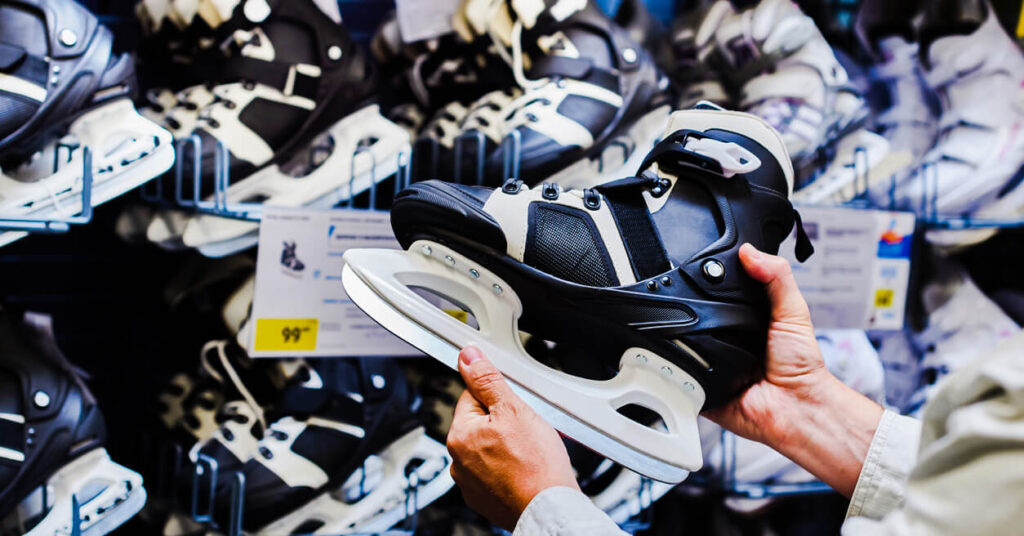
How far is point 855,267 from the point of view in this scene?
0.99 m

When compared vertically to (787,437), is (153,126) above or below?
above

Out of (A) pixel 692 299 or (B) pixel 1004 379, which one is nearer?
(B) pixel 1004 379

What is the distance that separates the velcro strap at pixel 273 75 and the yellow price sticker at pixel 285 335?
0.27m

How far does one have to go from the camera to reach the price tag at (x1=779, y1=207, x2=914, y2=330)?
96cm

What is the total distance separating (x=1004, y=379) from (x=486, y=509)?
1.23 feet

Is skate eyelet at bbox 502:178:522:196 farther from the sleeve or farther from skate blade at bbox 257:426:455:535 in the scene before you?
skate blade at bbox 257:426:455:535

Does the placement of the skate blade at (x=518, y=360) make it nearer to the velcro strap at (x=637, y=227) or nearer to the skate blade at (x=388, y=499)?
the velcro strap at (x=637, y=227)

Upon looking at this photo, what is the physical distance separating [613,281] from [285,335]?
1.18 feet

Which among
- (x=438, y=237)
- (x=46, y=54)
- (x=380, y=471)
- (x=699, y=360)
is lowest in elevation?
(x=380, y=471)

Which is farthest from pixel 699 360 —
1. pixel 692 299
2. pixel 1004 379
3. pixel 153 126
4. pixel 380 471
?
pixel 153 126

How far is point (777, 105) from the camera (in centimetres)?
97

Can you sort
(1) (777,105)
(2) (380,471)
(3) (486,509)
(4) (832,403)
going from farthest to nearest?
(1) (777,105)
(2) (380,471)
(4) (832,403)
(3) (486,509)

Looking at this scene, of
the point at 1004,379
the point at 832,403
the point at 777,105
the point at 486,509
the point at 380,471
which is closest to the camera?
the point at 1004,379

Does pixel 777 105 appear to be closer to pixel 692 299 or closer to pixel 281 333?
pixel 692 299
